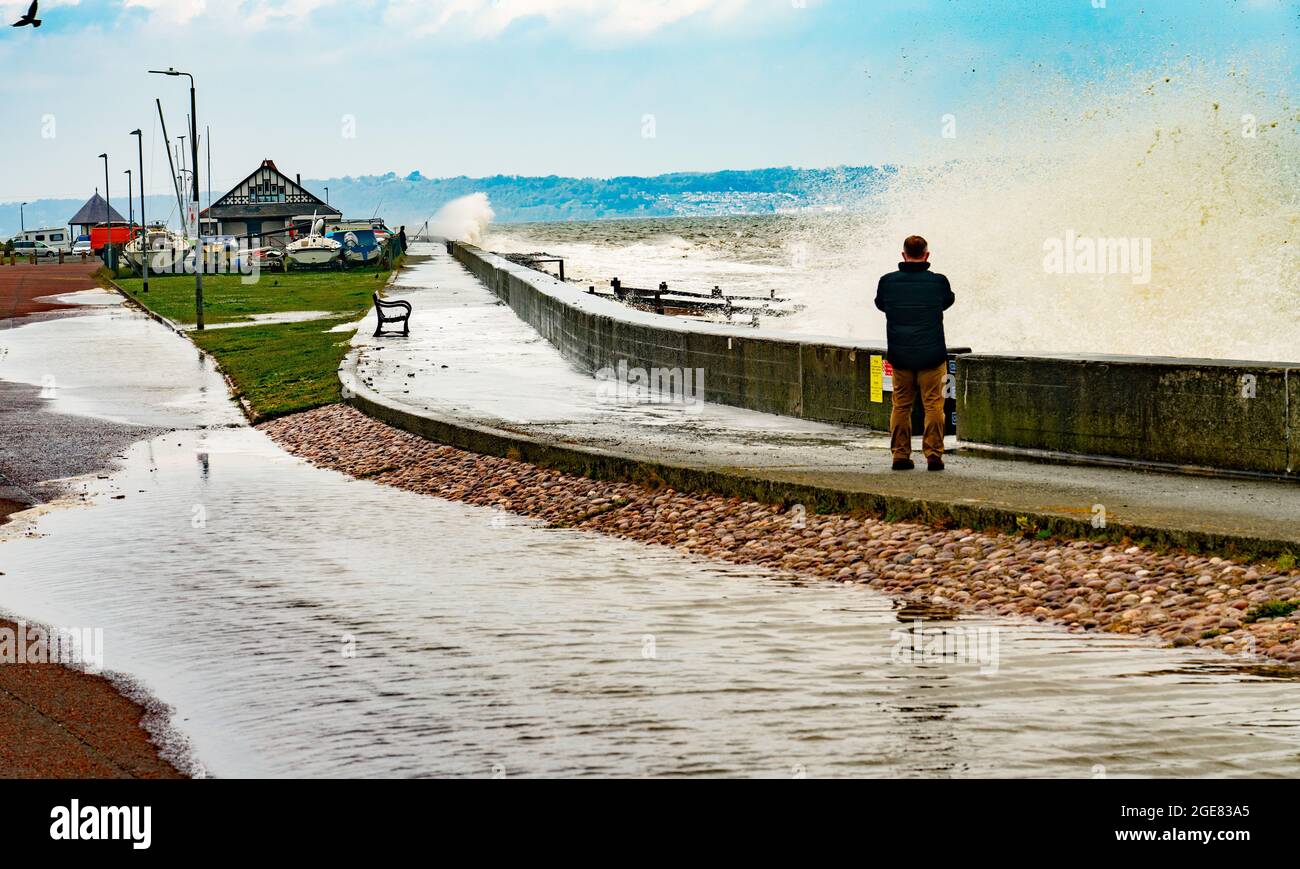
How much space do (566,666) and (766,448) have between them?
6.19 meters

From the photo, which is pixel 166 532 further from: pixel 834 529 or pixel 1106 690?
pixel 1106 690

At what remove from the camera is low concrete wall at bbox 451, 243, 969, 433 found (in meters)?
15.4

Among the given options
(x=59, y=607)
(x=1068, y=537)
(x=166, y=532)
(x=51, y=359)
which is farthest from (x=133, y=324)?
(x=1068, y=537)

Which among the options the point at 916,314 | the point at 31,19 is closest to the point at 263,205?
the point at 31,19

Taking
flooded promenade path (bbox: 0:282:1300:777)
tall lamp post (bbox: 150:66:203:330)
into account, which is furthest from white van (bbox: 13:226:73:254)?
flooded promenade path (bbox: 0:282:1300:777)

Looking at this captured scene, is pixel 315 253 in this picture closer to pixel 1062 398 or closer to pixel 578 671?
pixel 1062 398

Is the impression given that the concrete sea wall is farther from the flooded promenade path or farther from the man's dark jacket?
the flooded promenade path

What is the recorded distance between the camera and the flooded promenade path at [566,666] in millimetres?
6645

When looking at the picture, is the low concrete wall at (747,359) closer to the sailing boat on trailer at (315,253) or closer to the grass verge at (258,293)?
the grass verge at (258,293)

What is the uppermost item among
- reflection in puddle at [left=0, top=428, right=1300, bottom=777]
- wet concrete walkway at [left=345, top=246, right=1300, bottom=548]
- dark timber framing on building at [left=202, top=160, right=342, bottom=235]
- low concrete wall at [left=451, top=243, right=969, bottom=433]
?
dark timber framing on building at [left=202, top=160, right=342, bottom=235]

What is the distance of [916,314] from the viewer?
12711 mm

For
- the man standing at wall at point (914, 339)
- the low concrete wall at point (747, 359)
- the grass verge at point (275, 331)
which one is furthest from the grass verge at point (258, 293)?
the man standing at wall at point (914, 339)

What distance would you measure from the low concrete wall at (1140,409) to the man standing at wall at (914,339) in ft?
2.74

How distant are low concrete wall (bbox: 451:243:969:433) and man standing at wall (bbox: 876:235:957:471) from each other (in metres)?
1.72
